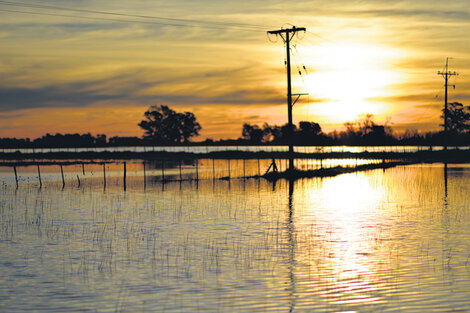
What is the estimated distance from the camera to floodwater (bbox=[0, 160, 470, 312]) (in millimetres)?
14367

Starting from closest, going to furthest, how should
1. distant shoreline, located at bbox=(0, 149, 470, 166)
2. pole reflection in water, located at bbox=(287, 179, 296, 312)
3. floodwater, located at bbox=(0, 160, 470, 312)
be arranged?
floodwater, located at bbox=(0, 160, 470, 312) < pole reflection in water, located at bbox=(287, 179, 296, 312) < distant shoreline, located at bbox=(0, 149, 470, 166)

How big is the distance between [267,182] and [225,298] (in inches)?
1754

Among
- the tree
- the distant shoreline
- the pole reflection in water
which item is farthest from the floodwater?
the tree

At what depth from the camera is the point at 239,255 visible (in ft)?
66.4

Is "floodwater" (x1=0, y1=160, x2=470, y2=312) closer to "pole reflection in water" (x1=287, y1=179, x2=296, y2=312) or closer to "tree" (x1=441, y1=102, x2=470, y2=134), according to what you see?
"pole reflection in water" (x1=287, y1=179, x2=296, y2=312)

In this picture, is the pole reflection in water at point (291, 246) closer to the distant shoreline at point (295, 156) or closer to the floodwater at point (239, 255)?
the floodwater at point (239, 255)

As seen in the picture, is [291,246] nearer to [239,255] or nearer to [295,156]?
[239,255]

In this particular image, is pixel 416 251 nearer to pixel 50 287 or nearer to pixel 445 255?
pixel 445 255

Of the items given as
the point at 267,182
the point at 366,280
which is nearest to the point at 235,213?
the point at 366,280

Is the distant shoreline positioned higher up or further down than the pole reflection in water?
higher up

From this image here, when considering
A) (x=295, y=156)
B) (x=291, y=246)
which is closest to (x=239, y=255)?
(x=291, y=246)

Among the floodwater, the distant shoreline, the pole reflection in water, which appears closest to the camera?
the floodwater

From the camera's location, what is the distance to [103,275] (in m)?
17.5

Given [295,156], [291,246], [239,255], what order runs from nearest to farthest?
[239,255], [291,246], [295,156]
